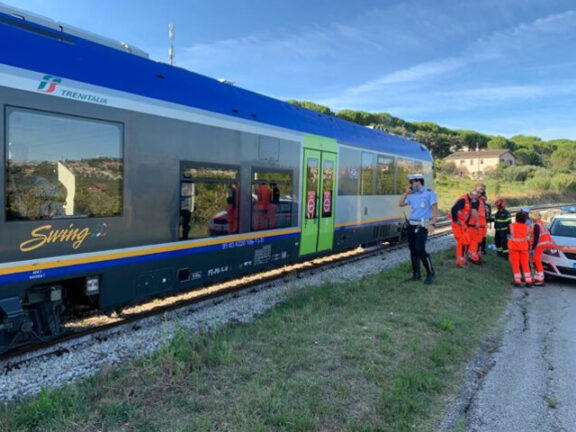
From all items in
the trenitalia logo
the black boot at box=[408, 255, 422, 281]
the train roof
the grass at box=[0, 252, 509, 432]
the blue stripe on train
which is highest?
the train roof

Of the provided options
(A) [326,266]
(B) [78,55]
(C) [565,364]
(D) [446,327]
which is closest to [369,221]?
(A) [326,266]

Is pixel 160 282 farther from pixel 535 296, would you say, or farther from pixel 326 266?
pixel 535 296

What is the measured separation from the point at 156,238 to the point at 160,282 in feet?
1.98

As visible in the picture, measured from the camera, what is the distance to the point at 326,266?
10.3 meters

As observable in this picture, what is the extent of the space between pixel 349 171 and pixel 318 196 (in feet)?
5.10

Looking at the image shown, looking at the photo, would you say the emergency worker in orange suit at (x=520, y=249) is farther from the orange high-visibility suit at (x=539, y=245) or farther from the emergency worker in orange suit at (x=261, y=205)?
the emergency worker in orange suit at (x=261, y=205)

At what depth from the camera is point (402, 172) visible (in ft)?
44.8

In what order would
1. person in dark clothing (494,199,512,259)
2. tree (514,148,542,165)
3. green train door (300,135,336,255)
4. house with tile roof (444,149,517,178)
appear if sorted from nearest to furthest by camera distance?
1. green train door (300,135,336,255)
2. person in dark clothing (494,199,512,259)
3. house with tile roof (444,149,517,178)
4. tree (514,148,542,165)

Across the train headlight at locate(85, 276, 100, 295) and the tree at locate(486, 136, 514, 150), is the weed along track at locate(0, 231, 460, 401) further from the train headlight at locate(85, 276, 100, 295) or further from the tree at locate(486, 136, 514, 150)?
the tree at locate(486, 136, 514, 150)

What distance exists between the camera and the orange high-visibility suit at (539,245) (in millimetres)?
9562

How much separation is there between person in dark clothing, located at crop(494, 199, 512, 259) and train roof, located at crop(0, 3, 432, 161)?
21.7 ft

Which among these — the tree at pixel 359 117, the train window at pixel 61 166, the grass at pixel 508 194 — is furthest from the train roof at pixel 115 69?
the tree at pixel 359 117

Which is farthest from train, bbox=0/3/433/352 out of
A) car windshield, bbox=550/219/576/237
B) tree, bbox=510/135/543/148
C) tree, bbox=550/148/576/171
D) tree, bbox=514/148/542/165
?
tree, bbox=510/135/543/148

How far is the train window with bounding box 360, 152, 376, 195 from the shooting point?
443 inches
